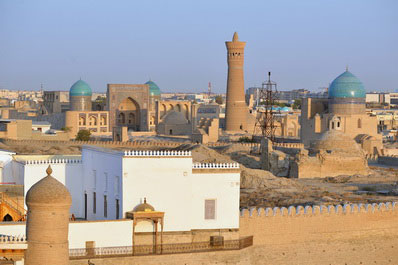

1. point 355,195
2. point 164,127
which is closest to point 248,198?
point 355,195

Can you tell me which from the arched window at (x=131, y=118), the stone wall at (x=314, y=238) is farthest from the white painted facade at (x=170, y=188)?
the arched window at (x=131, y=118)

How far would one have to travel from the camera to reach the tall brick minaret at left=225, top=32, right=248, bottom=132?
232 feet

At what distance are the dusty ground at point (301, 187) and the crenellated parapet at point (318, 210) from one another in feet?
7.40

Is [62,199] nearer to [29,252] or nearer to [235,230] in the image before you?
[29,252]

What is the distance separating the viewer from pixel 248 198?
2919cm

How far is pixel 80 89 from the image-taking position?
258 feet

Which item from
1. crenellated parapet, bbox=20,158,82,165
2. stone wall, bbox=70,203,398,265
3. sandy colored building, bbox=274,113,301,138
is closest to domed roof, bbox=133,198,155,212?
stone wall, bbox=70,203,398,265

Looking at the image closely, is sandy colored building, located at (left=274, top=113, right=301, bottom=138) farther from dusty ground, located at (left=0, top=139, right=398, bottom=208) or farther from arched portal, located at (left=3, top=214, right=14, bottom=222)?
arched portal, located at (left=3, top=214, right=14, bottom=222)

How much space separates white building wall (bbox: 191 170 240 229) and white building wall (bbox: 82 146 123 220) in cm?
177

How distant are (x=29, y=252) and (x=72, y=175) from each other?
7.86m

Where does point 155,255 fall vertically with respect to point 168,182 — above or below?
below

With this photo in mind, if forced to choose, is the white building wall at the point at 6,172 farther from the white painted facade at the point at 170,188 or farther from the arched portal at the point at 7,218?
the white painted facade at the point at 170,188

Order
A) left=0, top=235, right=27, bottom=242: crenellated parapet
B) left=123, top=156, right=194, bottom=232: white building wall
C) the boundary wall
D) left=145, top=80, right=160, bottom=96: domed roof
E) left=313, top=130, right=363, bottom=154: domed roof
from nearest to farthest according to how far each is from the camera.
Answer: left=0, top=235, right=27, bottom=242: crenellated parapet → left=123, top=156, right=194, bottom=232: white building wall → the boundary wall → left=313, top=130, right=363, bottom=154: domed roof → left=145, top=80, right=160, bottom=96: domed roof

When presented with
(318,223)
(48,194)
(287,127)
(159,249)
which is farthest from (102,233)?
(287,127)
